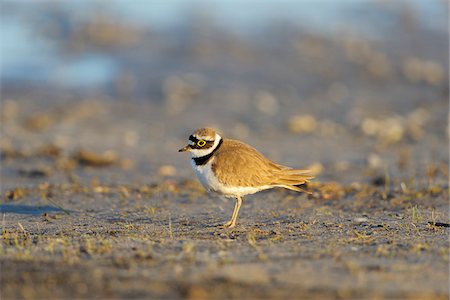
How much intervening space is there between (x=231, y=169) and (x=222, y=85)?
10223 mm

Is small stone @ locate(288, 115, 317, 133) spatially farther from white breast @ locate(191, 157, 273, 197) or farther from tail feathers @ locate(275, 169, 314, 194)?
white breast @ locate(191, 157, 273, 197)

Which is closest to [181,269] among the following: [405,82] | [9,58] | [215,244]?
[215,244]

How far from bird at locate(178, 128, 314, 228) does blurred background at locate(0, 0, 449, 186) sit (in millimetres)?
3136

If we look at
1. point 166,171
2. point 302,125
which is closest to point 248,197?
point 166,171

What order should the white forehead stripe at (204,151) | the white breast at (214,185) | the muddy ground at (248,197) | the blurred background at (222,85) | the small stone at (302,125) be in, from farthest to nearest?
the small stone at (302,125), the blurred background at (222,85), the white forehead stripe at (204,151), the white breast at (214,185), the muddy ground at (248,197)

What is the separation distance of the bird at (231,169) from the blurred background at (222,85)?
3.14 meters

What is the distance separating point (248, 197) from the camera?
859cm

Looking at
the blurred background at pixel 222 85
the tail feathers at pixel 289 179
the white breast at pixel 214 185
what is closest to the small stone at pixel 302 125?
the blurred background at pixel 222 85

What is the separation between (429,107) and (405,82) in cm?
224

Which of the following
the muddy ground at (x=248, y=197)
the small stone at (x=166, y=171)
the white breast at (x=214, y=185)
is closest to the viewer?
the muddy ground at (x=248, y=197)

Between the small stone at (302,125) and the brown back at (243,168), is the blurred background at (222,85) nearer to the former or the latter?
the small stone at (302,125)

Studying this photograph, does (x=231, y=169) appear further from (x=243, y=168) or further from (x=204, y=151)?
(x=204, y=151)

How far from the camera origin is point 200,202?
8.32 metres

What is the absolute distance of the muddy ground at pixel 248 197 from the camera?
5.00m
